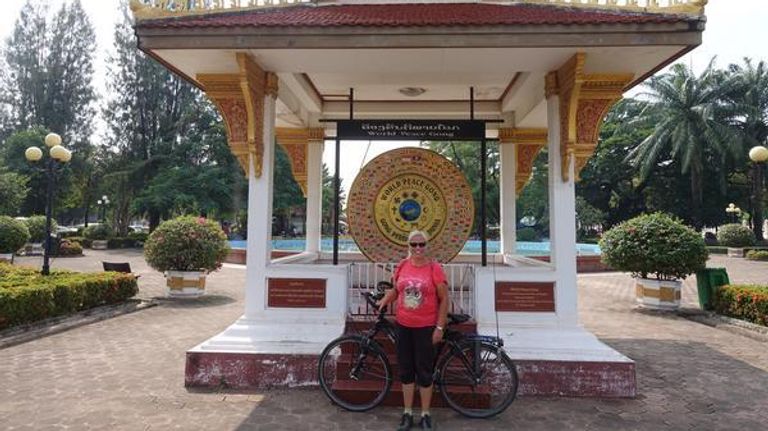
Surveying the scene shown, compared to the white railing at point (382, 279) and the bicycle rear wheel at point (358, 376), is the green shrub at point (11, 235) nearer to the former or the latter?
the white railing at point (382, 279)

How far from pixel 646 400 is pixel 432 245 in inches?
108

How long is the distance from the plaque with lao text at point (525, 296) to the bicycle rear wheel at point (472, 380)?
0.91 m

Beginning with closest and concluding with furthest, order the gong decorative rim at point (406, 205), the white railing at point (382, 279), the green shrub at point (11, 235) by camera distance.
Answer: the white railing at point (382, 279) < the gong decorative rim at point (406, 205) < the green shrub at point (11, 235)

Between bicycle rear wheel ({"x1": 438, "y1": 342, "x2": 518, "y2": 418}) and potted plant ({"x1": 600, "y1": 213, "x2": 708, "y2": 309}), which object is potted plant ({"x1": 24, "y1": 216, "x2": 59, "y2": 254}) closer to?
potted plant ({"x1": 600, "y1": 213, "x2": 708, "y2": 309})

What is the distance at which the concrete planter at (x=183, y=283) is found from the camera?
38.4 feet

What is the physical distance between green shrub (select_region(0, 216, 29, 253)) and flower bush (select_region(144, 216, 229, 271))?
31.2ft

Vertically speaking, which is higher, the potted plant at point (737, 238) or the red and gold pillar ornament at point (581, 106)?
the red and gold pillar ornament at point (581, 106)

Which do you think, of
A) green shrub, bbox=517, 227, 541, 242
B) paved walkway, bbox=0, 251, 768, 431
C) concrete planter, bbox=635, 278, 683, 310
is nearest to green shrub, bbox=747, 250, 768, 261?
green shrub, bbox=517, 227, 541, 242

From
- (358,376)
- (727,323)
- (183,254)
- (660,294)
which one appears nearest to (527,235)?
(660,294)

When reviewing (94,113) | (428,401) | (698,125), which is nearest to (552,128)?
(428,401)

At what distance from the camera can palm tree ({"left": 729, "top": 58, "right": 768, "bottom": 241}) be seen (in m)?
33.5

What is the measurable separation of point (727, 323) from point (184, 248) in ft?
37.6

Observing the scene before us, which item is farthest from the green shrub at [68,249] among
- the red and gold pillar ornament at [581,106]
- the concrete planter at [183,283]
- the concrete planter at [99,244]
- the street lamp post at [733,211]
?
the street lamp post at [733,211]

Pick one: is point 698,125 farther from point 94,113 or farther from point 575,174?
point 94,113
